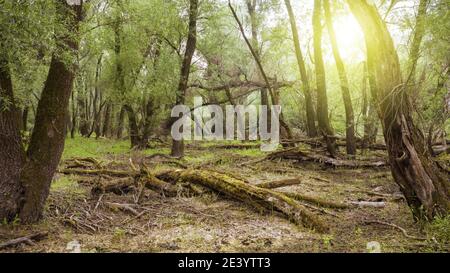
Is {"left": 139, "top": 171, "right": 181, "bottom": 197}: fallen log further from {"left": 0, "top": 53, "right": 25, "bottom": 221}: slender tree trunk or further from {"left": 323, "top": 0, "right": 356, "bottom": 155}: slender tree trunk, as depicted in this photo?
{"left": 323, "top": 0, "right": 356, "bottom": 155}: slender tree trunk

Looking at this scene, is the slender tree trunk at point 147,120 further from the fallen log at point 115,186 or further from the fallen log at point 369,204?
the fallen log at point 369,204

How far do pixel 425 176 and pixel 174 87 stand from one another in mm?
11666

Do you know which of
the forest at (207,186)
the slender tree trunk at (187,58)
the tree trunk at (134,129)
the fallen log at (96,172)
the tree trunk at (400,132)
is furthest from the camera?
the tree trunk at (134,129)

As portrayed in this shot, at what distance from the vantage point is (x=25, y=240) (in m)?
4.81

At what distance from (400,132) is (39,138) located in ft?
18.8

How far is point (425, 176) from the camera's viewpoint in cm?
570

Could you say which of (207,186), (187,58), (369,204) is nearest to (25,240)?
(207,186)

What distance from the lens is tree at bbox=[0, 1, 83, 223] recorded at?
5305mm

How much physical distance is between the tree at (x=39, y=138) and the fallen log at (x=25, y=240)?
61 centimetres

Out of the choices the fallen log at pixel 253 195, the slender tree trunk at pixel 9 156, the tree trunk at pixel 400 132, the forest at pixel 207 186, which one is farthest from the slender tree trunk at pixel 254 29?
the slender tree trunk at pixel 9 156

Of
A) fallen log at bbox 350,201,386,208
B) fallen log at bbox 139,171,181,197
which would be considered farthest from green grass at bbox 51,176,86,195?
fallen log at bbox 350,201,386,208

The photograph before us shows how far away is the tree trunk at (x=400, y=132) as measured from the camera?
566 cm
